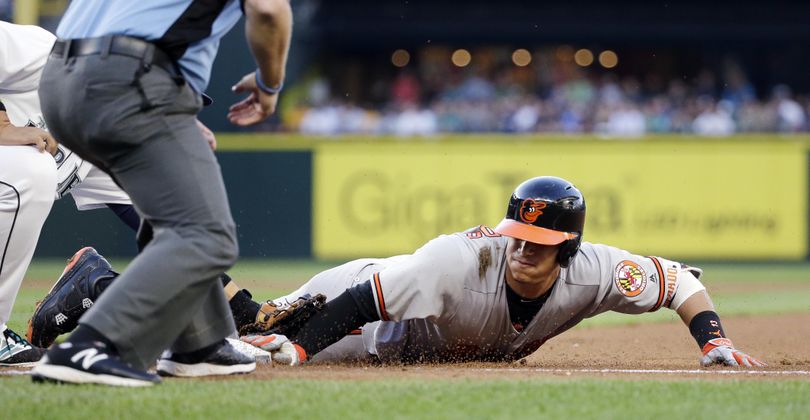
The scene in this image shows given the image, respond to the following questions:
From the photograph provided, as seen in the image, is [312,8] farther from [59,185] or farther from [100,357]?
[100,357]

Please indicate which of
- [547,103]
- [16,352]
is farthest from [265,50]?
[547,103]

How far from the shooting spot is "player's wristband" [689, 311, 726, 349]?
15.9ft

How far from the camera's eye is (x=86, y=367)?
3.48 m

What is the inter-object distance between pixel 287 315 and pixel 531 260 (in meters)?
1.04

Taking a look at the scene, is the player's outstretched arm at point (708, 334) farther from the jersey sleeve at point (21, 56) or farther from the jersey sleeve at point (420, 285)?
the jersey sleeve at point (21, 56)

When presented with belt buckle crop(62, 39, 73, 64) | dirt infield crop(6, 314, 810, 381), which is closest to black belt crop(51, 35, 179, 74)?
belt buckle crop(62, 39, 73, 64)

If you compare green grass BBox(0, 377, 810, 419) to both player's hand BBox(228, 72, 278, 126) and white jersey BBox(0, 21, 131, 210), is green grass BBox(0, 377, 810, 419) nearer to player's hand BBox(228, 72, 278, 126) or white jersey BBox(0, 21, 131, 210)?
player's hand BBox(228, 72, 278, 126)

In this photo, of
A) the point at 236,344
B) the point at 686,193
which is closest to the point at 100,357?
the point at 236,344

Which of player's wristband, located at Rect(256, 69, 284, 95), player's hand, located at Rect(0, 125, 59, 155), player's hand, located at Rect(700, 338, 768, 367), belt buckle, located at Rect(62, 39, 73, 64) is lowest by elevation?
player's hand, located at Rect(700, 338, 768, 367)

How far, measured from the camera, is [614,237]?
48.1 ft

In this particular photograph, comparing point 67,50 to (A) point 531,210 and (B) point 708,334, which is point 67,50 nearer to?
(A) point 531,210

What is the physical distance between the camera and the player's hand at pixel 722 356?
477 cm

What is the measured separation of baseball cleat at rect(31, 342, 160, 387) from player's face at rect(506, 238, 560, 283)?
1.67 metres

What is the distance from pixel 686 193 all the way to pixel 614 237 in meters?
1.16
